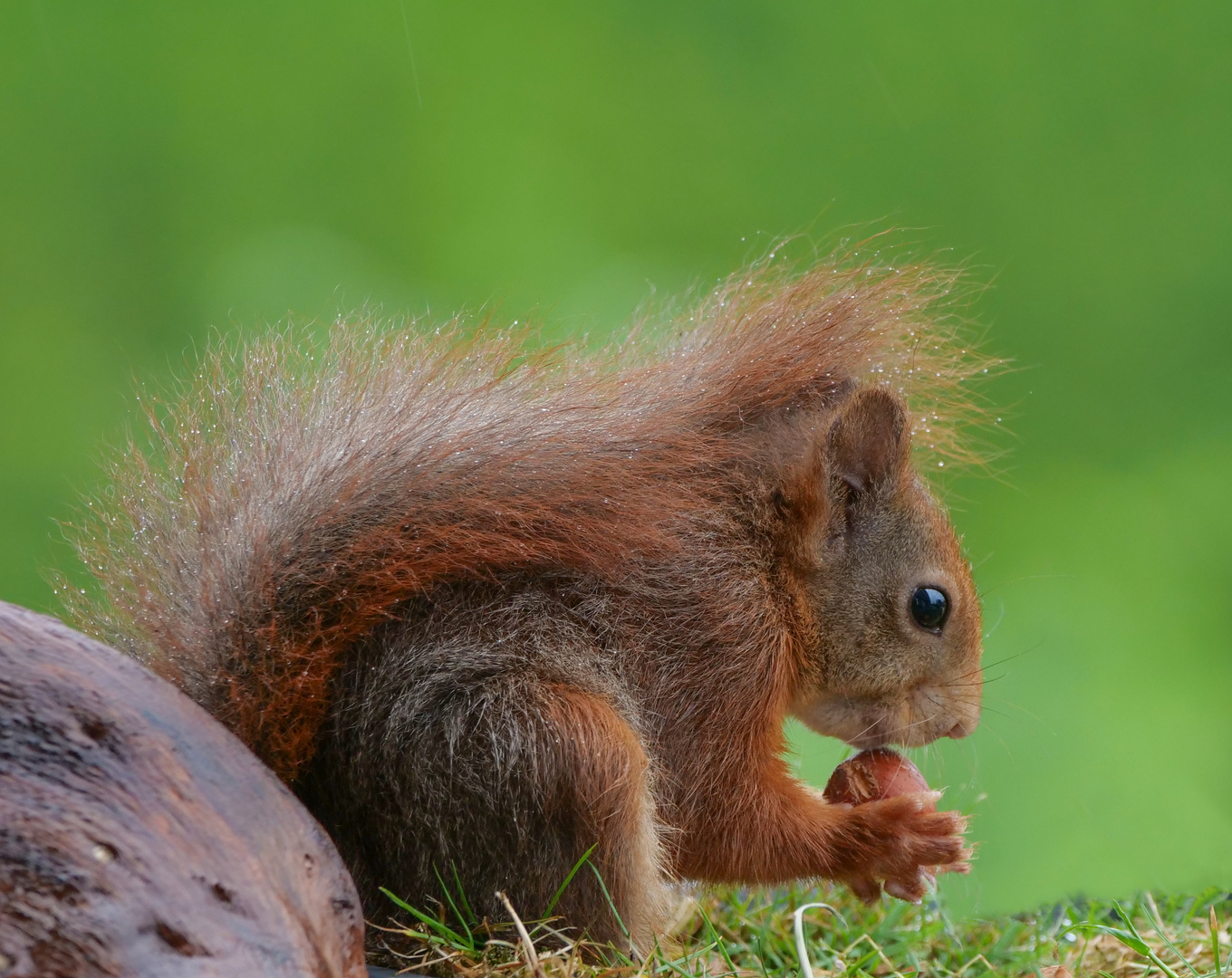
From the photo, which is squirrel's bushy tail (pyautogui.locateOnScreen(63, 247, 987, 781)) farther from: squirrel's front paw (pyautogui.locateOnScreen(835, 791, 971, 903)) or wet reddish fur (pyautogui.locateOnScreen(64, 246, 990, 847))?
squirrel's front paw (pyautogui.locateOnScreen(835, 791, 971, 903))

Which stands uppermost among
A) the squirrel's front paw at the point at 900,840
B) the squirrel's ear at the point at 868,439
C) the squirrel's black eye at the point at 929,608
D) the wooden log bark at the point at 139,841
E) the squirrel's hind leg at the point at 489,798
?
the squirrel's ear at the point at 868,439

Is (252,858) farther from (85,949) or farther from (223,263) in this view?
(223,263)

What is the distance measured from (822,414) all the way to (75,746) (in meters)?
1.32

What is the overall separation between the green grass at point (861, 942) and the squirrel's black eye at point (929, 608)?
53 centimetres

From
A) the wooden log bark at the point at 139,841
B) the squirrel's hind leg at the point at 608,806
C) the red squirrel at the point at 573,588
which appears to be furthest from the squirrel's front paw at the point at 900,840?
the wooden log bark at the point at 139,841

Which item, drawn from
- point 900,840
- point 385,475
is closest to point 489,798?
point 385,475

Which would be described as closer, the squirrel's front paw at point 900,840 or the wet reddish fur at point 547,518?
the wet reddish fur at point 547,518

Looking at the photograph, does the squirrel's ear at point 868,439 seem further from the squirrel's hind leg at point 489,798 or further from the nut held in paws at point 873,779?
the squirrel's hind leg at point 489,798

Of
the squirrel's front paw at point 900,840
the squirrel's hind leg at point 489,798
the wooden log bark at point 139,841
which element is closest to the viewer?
the wooden log bark at point 139,841

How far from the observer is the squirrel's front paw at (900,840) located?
6.82 feet

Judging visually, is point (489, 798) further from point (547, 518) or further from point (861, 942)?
point (861, 942)

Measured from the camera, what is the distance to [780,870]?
6.66 ft

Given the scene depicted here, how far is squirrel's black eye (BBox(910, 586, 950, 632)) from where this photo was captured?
222cm

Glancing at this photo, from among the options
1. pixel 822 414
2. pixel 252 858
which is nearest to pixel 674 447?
pixel 822 414
